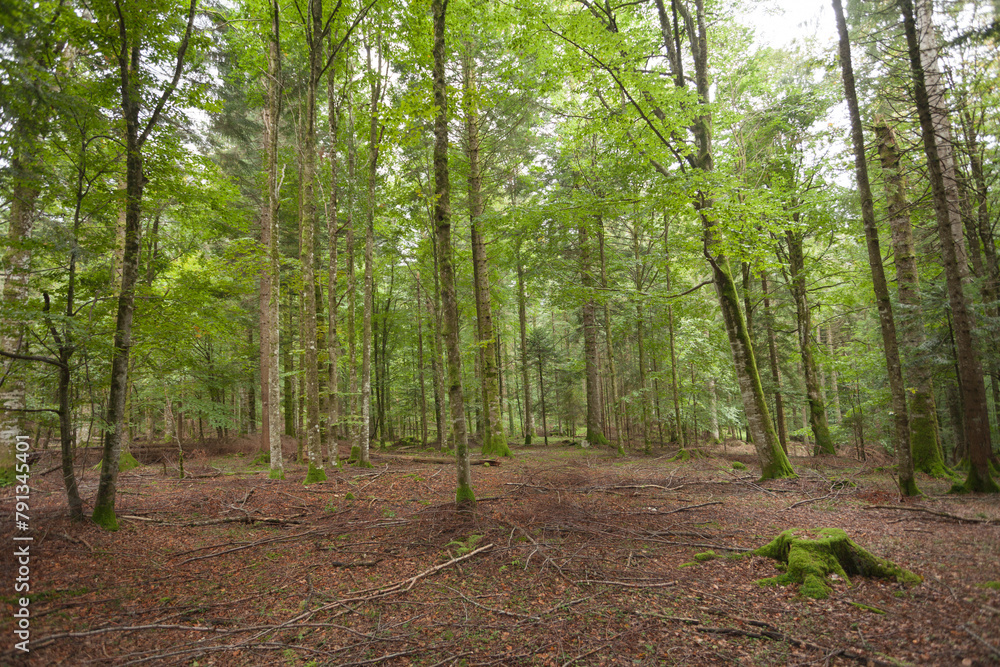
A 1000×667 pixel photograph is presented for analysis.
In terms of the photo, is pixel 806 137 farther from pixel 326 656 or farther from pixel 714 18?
pixel 326 656

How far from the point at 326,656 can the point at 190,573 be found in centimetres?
285

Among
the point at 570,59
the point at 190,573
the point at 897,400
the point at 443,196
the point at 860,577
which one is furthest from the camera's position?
the point at 570,59

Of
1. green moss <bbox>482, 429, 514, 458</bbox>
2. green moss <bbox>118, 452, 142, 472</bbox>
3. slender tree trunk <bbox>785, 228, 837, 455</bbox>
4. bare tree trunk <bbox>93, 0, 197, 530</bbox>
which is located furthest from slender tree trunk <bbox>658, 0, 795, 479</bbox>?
green moss <bbox>118, 452, 142, 472</bbox>

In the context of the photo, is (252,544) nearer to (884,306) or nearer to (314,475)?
(314,475)

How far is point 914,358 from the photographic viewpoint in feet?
30.6

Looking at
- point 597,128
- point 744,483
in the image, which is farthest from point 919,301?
point 597,128

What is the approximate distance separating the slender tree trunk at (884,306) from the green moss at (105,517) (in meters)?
13.0

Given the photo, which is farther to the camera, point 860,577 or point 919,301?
point 919,301

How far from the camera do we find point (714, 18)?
11.4 m

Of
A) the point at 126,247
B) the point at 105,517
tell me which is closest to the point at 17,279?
the point at 126,247

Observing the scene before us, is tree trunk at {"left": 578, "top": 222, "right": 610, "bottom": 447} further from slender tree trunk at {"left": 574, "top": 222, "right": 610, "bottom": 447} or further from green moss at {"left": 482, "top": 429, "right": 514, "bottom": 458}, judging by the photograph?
green moss at {"left": 482, "top": 429, "right": 514, "bottom": 458}

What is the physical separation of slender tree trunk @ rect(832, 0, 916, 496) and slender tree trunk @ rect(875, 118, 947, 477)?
7.69 feet

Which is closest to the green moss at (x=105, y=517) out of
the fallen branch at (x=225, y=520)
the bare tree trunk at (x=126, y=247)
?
the bare tree trunk at (x=126, y=247)

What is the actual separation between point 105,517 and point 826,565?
9641 millimetres
